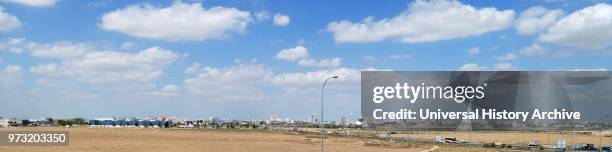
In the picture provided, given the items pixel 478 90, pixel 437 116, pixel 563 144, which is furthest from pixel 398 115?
pixel 563 144

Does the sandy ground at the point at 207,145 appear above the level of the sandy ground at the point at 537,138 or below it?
above

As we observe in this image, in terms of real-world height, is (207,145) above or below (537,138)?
above

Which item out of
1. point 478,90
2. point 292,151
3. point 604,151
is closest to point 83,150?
point 292,151

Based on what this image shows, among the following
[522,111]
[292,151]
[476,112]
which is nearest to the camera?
[476,112]

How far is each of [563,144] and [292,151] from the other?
47.9 m

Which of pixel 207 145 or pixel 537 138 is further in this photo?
pixel 537 138

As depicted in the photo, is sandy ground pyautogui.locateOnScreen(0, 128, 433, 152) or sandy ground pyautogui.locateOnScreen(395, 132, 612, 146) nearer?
sandy ground pyautogui.locateOnScreen(0, 128, 433, 152)

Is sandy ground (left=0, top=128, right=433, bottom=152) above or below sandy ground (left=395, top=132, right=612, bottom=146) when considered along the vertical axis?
above

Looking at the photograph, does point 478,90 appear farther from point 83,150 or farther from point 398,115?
point 83,150

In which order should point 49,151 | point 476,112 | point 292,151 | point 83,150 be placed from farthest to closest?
point 292,151, point 83,150, point 49,151, point 476,112

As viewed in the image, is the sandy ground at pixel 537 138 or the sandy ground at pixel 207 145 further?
the sandy ground at pixel 537 138

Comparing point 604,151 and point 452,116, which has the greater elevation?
point 452,116

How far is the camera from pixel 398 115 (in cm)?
4894

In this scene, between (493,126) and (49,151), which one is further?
(49,151)
